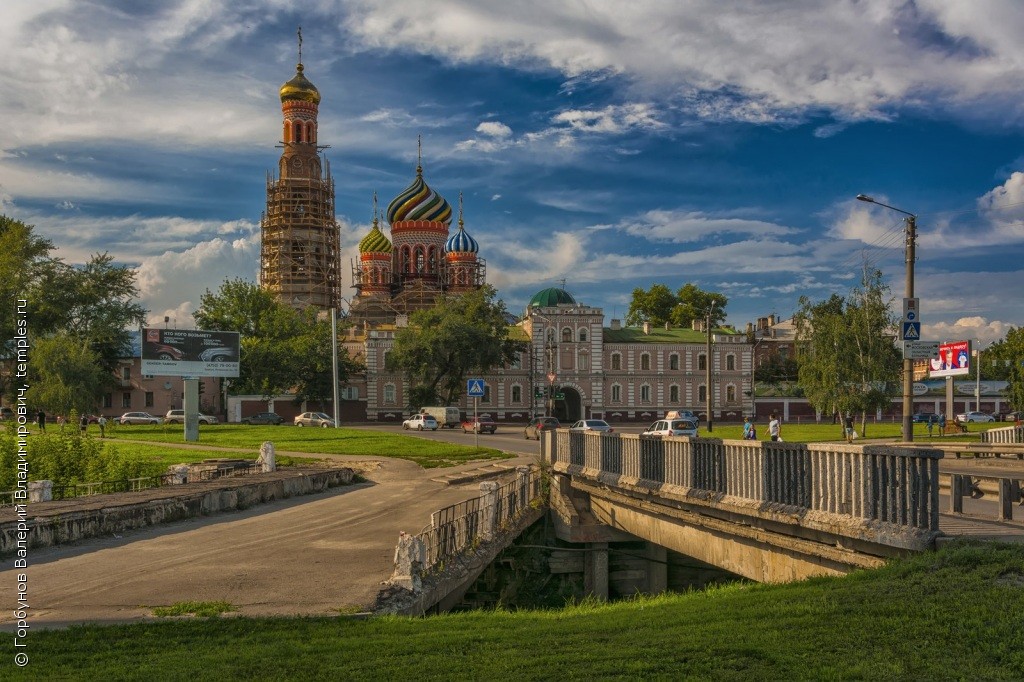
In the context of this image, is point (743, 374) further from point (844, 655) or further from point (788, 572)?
point (844, 655)

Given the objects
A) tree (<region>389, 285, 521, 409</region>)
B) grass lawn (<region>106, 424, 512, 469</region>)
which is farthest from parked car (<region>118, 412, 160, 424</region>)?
tree (<region>389, 285, 521, 409</region>)

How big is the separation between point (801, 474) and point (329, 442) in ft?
109

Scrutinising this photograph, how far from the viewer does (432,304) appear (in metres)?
88.4

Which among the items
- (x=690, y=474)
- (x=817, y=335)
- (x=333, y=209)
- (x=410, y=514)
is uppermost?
(x=333, y=209)

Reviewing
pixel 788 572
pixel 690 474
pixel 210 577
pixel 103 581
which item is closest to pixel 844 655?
pixel 788 572

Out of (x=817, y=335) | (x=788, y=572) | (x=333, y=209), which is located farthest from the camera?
(x=333, y=209)

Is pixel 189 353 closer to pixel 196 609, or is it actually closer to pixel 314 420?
pixel 314 420

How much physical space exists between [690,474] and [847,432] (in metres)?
29.1

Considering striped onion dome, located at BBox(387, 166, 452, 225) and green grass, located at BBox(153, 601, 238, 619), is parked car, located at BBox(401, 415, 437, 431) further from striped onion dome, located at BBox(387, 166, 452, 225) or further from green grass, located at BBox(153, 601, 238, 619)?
green grass, located at BBox(153, 601, 238, 619)

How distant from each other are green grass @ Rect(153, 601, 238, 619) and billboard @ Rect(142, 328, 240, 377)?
38365 mm

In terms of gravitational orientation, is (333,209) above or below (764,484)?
above

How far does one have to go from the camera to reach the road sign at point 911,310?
27.0 metres

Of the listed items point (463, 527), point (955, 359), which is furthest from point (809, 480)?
point (955, 359)

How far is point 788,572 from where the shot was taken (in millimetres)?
12070
